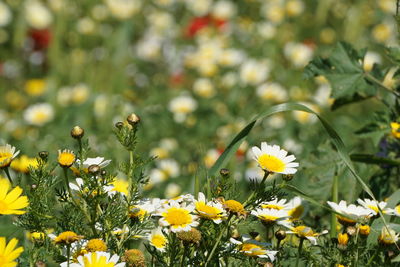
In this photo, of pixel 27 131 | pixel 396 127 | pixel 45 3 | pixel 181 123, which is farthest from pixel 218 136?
pixel 45 3

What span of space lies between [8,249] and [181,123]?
2.31 m

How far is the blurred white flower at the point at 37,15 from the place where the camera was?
489 centimetres

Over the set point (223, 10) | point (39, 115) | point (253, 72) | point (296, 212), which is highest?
point (296, 212)

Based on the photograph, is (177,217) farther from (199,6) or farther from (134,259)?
(199,6)

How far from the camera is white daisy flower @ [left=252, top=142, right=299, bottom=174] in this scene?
43.7 inches

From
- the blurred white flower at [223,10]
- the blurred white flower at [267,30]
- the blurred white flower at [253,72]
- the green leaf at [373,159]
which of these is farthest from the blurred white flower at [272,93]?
the green leaf at [373,159]

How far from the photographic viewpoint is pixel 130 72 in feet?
14.5

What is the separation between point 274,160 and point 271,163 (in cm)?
2

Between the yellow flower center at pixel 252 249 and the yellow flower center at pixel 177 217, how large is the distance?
0.12 metres

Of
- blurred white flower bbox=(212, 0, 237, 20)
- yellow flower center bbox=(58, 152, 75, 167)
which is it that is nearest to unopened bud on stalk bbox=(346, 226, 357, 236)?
yellow flower center bbox=(58, 152, 75, 167)

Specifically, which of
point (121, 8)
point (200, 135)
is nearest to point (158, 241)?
point (200, 135)

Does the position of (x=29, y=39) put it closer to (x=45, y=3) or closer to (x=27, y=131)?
(x=45, y=3)

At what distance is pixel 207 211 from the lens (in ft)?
3.45

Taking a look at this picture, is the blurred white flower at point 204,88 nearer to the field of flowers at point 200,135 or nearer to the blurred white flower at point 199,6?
the field of flowers at point 200,135
